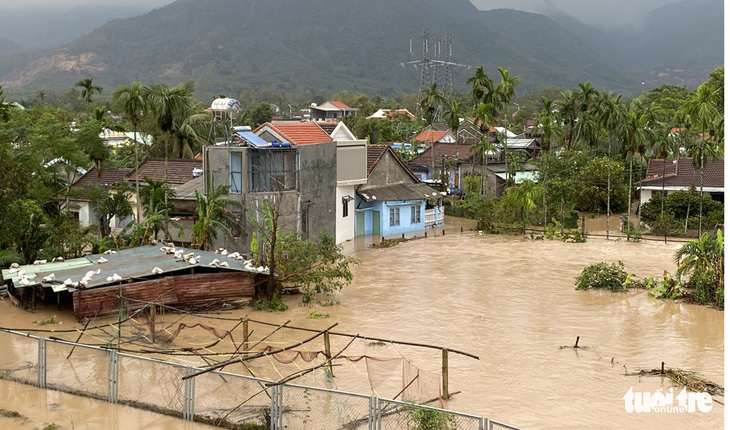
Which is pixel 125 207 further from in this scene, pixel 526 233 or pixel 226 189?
pixel 526 233

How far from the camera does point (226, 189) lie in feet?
91.6

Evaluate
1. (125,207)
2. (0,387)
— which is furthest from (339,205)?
(0,387)

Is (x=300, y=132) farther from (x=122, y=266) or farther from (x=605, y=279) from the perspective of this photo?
(x=605, y=279)

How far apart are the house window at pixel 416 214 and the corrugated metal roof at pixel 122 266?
16.0 m

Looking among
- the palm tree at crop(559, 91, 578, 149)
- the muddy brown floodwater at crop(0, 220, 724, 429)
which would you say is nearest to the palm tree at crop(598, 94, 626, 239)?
the palm tree at crop(559, 91, 578, 149)

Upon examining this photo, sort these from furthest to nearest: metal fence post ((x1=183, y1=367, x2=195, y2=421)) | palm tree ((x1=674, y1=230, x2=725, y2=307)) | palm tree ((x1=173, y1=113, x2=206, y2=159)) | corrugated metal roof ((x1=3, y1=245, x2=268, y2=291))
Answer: palm tree ((x1=173, y1=113, x2=206, y2=159))
palm tree ((x1=674, y1=230, x2=725, y2=307))
corrugated metal roof ((x1=3, y1=245, x2=268, y2=291))
metal fence post ((x1=183, y1=367, x2=195, y2=421))

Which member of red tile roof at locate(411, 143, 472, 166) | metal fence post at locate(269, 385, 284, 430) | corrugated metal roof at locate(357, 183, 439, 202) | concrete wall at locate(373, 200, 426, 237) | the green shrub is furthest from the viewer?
red tile roof at locate(411, 143, 472, 166)

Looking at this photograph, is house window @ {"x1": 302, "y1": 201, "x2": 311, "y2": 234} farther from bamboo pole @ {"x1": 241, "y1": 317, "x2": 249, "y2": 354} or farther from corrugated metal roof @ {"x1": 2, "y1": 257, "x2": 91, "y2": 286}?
bamboo pole @ {"x1": 241, "y1": 317, "x2": 249, "y2": 354}

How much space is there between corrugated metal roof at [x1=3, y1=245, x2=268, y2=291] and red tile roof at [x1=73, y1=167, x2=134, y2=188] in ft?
38.3

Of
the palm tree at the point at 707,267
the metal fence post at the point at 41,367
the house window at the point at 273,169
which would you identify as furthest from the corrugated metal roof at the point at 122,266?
the palm tree at the point at 707,267

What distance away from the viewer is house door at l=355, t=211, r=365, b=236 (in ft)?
119

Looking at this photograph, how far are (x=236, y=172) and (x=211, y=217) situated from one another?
2.22 metres

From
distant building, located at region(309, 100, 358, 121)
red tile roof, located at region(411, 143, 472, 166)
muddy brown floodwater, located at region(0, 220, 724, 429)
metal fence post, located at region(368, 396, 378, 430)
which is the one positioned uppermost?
distant building, located at region(309, 100, 358, 121)

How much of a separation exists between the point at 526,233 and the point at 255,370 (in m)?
22.5
